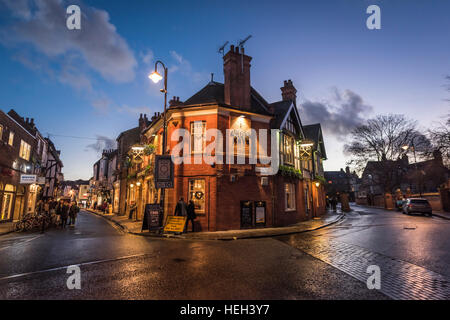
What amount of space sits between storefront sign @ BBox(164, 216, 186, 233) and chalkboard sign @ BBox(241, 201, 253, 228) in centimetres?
381

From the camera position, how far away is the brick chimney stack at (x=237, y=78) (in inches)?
633

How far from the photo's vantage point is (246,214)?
576 inches

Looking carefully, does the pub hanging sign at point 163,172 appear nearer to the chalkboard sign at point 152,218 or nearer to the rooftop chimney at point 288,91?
the chalkboard sign at point 152,218

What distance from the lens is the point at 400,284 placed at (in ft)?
15.9

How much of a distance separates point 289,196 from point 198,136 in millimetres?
8385

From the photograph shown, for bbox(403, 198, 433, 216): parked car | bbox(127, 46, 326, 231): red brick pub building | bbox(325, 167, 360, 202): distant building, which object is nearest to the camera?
→ bbox(127, 46, 326, 231): red brick pub building

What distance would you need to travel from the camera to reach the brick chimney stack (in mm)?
16078

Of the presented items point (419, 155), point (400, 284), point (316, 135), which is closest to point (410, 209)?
point (419, 155)

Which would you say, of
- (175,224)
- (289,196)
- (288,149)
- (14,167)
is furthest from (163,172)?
(14,167)

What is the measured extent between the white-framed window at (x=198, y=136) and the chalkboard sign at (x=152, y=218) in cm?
413

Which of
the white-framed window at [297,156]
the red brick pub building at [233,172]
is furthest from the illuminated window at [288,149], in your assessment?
the white-framed window at [297,156]

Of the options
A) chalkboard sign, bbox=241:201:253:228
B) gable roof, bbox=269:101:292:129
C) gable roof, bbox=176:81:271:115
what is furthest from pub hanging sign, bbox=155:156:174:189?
gable roof, bbox=269:101:292:129

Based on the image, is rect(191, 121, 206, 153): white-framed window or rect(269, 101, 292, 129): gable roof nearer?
rect(191, 121, 206, 153): white-framed window

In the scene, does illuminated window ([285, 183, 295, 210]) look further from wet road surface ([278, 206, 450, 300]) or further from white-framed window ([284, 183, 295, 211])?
wet road surface ([278, 206, 450, 300])
